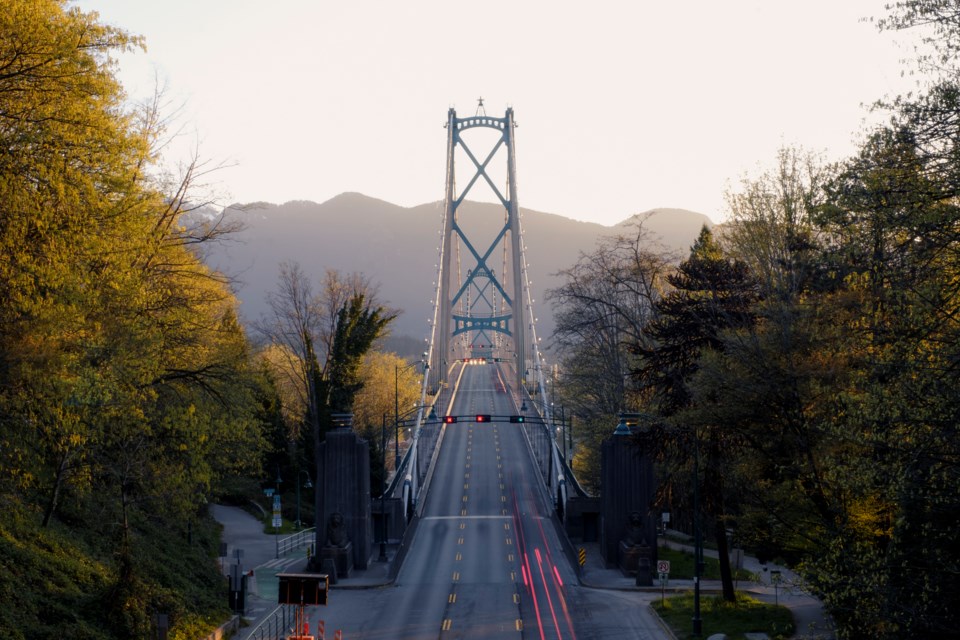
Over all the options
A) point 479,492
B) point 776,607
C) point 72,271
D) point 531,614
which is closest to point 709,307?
point 776,607

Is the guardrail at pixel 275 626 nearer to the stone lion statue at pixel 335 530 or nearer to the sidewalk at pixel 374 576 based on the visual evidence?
the sidewalk at pixel 374 576

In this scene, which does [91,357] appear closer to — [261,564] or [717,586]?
[261,564]

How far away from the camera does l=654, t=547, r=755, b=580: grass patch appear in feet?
144

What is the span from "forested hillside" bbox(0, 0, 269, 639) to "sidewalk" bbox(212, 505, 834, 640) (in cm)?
659

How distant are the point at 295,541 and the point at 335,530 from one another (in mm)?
7991

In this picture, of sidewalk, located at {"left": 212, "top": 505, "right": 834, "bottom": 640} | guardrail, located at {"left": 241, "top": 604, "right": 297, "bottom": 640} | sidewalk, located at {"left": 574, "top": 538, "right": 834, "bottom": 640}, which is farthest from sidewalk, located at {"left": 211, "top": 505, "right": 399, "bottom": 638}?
sidewalk, located at {"left": 574, "top": 538, "right": 834, "bottom": 640}

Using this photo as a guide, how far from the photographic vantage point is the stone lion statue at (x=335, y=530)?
42.9m

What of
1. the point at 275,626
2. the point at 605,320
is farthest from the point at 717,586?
the point at 605,320

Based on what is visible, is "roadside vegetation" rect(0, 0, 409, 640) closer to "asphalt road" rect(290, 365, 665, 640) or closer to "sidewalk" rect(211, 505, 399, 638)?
"sidewalk" rect(211, 505, 399, 638)

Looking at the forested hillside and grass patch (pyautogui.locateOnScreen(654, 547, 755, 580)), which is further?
grass patch (pyautogui.locateOnScreen(654, 547, 755, 580))

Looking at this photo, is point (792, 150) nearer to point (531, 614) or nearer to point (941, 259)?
point (531, 614)

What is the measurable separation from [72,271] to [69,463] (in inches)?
246

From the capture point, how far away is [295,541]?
5025 centimetres

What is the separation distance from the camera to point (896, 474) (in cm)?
1410
